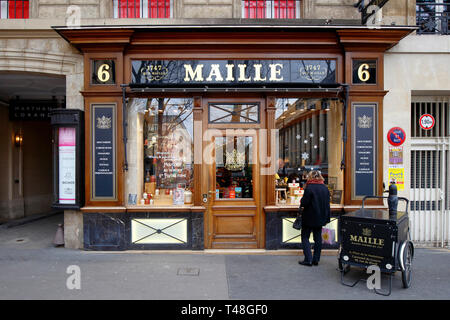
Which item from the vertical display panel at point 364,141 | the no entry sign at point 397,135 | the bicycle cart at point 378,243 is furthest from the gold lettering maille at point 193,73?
the no entry sign at point 397,135

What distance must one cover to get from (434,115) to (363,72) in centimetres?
235

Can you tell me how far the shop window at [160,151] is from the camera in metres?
6.68

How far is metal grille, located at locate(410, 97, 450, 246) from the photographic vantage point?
7.10 metres

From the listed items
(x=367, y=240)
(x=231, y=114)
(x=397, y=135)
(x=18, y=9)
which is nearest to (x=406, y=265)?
(x=367, y=240)

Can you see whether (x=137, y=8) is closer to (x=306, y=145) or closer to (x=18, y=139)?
(x=306, y=145)

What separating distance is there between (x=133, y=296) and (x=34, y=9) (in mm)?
6540

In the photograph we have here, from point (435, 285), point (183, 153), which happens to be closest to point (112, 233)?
point (183, 153)

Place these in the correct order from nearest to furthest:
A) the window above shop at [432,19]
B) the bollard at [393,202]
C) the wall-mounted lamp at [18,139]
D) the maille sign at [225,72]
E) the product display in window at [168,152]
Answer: the bollard at [393,202]
the maille sign at [225,72]
the product display in window at [168,152]
the window above shop at [432,19]
the wall-mounted lamp at [18,139]

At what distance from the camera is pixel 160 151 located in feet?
22.7

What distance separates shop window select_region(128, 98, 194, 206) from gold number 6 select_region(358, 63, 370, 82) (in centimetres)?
375

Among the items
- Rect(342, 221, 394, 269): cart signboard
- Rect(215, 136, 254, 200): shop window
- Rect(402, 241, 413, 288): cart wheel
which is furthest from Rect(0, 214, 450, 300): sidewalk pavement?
Rect(215, 136, 254, 200): shop window

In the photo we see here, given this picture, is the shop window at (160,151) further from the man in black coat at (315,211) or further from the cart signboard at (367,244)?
the cart signboard at (367,244)

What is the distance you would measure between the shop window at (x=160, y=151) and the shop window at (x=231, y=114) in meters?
0.52

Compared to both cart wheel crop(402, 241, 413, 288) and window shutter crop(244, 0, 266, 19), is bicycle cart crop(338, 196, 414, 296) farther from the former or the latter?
window shutter crop(244, 0, 266, 19)
